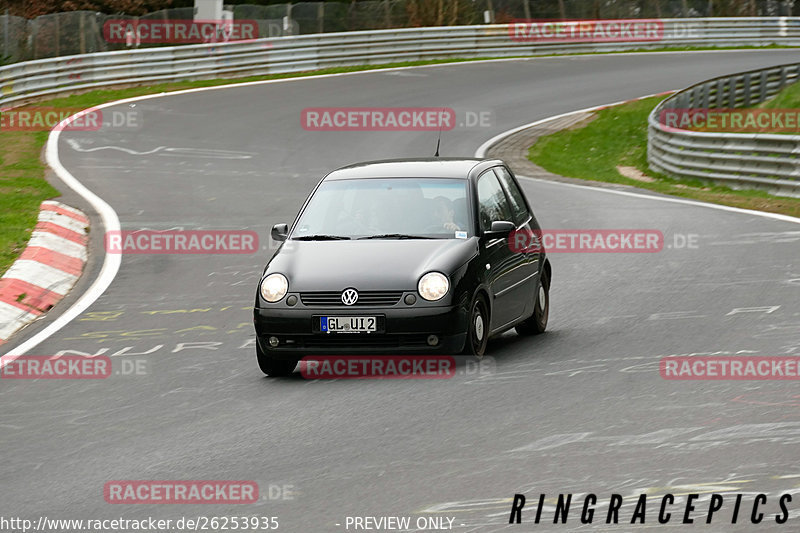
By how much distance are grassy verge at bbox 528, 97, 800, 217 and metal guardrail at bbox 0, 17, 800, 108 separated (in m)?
10.8

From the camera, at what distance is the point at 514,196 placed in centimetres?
1184

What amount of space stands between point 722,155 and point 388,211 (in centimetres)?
1456

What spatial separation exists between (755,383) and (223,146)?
20027 millimetres

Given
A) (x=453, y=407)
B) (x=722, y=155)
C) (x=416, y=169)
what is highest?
(x=416, y=169)

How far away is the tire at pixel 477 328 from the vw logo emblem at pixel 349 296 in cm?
84

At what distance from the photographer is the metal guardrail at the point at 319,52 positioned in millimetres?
34688

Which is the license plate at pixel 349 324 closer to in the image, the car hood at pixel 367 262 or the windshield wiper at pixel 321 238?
the car hood at pixel 367 262

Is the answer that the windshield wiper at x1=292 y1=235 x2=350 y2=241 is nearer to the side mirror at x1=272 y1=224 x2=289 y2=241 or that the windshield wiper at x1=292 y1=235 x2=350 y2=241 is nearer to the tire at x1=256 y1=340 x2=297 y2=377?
the side mirror at x1=272 y1=224 x2=289 y2=241

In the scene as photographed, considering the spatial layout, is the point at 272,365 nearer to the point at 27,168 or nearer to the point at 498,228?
the point at 498,228

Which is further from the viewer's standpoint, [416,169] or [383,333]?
[416,169]

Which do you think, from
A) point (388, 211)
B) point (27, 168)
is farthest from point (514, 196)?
point (27, 168)

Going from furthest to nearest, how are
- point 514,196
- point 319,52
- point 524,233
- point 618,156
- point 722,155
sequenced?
point 319,52 → point 618,156 → point 722,155 → point 514,196 → point 524,233

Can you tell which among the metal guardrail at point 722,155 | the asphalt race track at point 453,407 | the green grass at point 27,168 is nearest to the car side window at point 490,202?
the asphalt race track at point 453,407

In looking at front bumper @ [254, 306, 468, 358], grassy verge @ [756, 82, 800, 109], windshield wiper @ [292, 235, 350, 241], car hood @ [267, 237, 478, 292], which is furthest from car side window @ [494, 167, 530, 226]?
grassy verge @ [756, 82, 800, 109]
